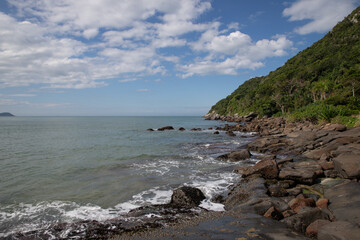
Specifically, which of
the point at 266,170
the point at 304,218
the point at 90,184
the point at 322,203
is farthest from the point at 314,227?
the point at 90,184

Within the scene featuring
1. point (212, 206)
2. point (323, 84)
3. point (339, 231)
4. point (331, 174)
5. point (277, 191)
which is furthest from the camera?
point (323, 84)

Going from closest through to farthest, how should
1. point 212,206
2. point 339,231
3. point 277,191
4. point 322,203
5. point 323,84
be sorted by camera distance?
point 339,231
point 322,203
point 212,206
point 277,191
point 323,84

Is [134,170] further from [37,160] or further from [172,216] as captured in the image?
[37,160]

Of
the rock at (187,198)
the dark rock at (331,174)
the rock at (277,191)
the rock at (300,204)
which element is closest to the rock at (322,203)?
the rock at (300,204)

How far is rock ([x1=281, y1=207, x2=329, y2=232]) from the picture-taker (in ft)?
19.8

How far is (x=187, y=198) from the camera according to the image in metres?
8.68

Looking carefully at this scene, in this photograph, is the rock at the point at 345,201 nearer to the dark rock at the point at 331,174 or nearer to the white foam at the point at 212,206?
the dark rock at the point at 331,174

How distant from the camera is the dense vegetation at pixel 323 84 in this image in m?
36.6

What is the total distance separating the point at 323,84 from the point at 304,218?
52972 mm

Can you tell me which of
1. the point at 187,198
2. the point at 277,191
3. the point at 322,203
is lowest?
the point at 187,198

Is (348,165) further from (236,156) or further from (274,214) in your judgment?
(236,156)

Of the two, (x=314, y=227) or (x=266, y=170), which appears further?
(x=266, y=170)

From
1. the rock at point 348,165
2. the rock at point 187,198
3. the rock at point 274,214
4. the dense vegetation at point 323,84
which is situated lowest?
the rock at point 187,198

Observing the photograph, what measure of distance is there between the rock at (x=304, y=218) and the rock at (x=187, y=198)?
3406 millimetres
